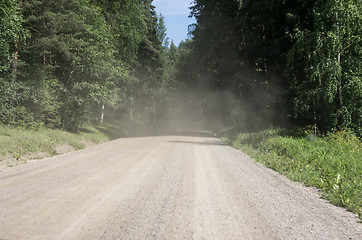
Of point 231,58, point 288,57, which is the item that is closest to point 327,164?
point 288,57

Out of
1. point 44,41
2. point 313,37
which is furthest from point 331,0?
point 44,41

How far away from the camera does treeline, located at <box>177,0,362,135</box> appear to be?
11.9 meters

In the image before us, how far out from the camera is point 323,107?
42.0ft

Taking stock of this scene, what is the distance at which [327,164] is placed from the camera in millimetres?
7289

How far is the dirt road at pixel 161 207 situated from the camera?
312cm

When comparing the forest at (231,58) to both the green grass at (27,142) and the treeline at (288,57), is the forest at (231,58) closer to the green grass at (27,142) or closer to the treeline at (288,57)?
the treeline at (288,57)

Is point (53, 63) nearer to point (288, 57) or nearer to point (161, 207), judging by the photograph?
point (288, 57)

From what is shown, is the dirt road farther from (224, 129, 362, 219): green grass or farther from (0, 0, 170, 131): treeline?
(0, 0, 170, 131): treeline

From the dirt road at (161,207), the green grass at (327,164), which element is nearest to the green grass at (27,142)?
the dirt road at (161,207)

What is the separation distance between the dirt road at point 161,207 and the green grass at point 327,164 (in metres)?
0.41

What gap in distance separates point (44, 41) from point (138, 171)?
1077 centimetres

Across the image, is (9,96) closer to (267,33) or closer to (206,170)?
(206,170)

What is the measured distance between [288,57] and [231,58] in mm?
8925

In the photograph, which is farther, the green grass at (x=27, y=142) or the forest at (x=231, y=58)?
the forest at (x=231, y=58)
